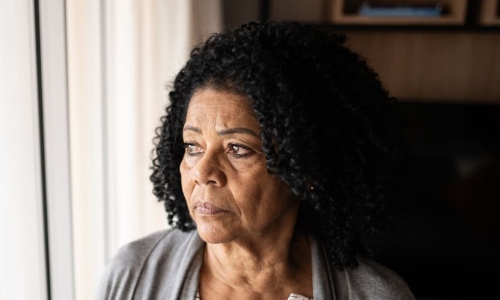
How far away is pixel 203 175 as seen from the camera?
987 mm

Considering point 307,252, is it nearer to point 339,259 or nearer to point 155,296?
point 339,259

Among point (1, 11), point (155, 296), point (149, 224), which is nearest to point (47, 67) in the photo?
point (1, 11)

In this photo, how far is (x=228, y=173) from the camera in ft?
3.29

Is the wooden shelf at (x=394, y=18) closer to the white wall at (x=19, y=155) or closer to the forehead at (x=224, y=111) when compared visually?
the forehead at (x=224, y=111)

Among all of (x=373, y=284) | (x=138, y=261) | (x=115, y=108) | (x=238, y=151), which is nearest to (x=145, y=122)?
(x=115, y=108)

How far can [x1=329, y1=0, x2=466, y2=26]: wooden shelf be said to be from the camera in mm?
2251

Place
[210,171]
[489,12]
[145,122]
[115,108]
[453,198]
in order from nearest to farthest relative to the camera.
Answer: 1. [210,171]
2. [115,108]
3. [145,122]
4. [489,12]
5. [453,198]

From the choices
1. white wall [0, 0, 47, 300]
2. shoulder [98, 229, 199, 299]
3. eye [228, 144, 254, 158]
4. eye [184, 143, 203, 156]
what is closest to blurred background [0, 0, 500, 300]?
white wall [0, 0, 47, 300]

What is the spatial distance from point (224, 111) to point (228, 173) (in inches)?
5.0

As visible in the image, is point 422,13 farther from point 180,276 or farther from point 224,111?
point 180,276

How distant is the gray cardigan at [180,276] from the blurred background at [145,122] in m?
0.19

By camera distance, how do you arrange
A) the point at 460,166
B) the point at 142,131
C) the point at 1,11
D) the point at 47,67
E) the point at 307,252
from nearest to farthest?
the point at 1,11 < the point at 47,67 < the point at 307,252 < the point at 142,131 < the point at 460,166

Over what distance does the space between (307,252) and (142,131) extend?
677mm

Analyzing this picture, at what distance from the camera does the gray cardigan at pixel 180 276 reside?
43.8 inches
